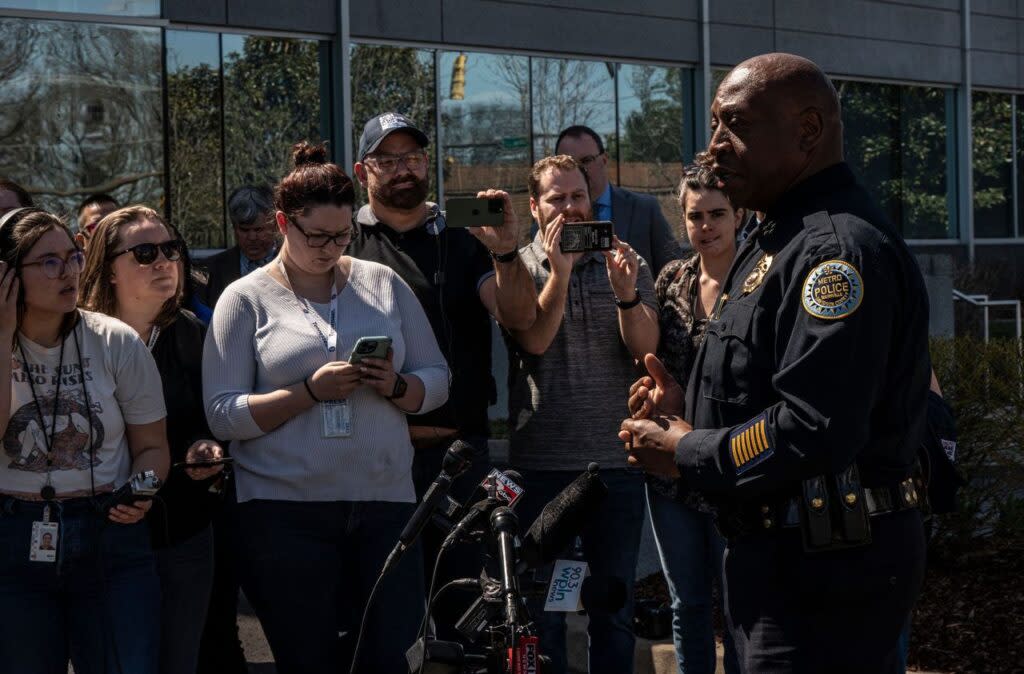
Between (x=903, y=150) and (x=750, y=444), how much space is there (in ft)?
68.8

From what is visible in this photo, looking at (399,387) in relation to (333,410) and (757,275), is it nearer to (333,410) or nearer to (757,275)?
(333,410)

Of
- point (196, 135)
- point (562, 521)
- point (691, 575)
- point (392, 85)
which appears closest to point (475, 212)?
point (691, 575)

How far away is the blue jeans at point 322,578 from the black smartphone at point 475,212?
1099 millimetres

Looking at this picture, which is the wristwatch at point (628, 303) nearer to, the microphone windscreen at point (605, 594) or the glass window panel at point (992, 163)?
the microphone windscreen at point (605, 594)

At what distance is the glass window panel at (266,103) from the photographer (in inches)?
578

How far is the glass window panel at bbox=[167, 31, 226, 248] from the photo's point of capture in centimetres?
1409

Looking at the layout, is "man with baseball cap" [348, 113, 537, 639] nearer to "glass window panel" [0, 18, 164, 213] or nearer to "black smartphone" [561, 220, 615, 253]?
"black smartphone" [561, 220, 615, 253]

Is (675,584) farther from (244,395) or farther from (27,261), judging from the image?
(27,261)

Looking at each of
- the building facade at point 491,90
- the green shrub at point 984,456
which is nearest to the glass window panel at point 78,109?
the building facade at point 491,90

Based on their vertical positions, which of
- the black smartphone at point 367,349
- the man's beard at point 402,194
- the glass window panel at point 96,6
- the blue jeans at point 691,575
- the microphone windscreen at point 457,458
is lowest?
the blue jeans at point 691,575

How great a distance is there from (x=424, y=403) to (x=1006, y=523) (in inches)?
137

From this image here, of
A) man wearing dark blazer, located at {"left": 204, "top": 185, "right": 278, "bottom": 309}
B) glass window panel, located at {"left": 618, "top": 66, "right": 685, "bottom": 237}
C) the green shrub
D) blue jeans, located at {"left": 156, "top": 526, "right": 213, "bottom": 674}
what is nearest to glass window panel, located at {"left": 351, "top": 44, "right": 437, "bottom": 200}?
glass window panel, located at {"left": 618, "top": 66, "right": 685, "bottom": 237}

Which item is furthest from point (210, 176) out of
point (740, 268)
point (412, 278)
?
point (740, 268)

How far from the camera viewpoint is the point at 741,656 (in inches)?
122
